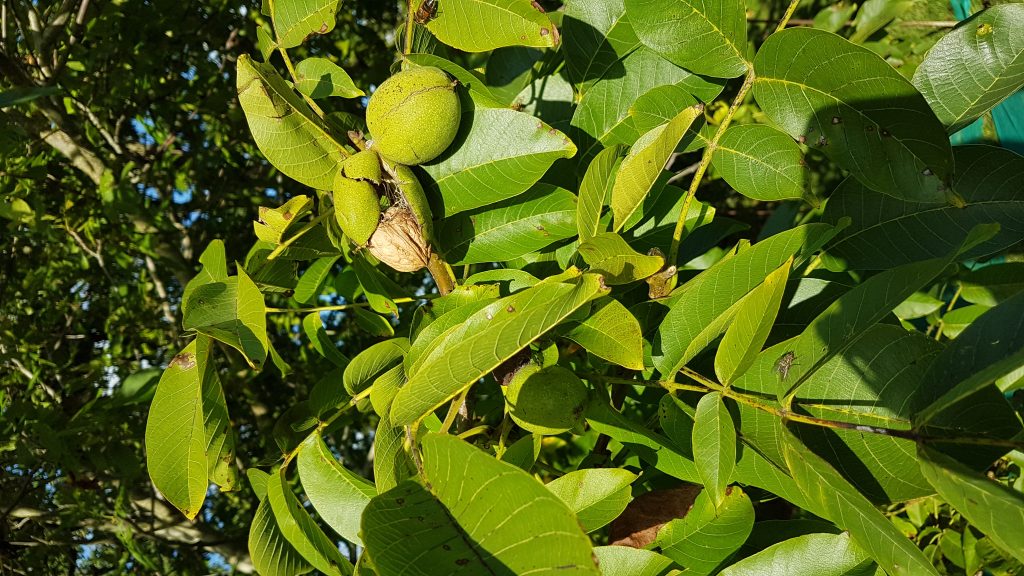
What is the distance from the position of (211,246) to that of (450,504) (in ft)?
2.26

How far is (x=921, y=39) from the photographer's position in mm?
2725

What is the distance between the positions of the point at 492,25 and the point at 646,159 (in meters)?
0.27

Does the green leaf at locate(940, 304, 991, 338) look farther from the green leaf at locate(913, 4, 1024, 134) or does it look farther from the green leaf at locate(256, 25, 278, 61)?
the green leaf at locate(256, 25, 278, 61)

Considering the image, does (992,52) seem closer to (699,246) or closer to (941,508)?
(699,246)

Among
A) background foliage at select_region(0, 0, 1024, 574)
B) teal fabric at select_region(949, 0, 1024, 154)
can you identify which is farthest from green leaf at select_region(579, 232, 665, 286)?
teal fabric at select_region(949, 0, 1024, 154)

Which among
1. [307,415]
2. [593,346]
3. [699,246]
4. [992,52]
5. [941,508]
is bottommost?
[941,508]

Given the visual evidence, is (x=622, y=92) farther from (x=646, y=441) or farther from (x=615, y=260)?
(x=646, y=441)

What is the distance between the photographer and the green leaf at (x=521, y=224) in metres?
1.13

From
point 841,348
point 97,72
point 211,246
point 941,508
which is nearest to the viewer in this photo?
point 841,348

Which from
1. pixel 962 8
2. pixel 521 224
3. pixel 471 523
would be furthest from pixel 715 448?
pixel 962 8

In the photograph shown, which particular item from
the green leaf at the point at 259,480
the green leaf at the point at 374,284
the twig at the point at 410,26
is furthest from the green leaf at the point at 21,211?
the twig at the point at 410,26

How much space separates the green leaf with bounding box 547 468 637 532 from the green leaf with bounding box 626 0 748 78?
0.58m

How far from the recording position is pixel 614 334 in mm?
917

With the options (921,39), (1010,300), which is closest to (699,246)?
(1010,300)
